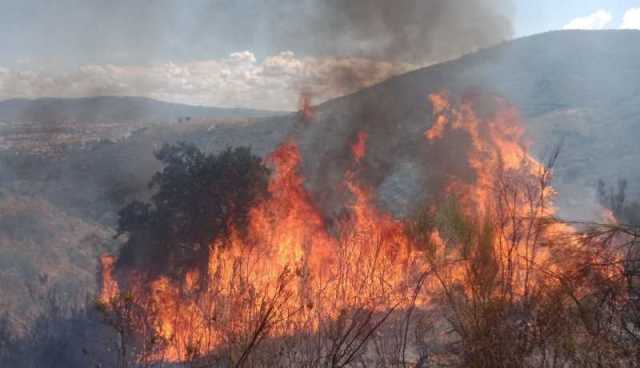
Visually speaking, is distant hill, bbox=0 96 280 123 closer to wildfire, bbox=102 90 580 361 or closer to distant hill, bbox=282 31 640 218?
distant hill, bbox=282 31 640 218

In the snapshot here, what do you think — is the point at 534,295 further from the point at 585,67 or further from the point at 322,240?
the point at 585,67

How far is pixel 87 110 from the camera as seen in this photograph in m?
65.6

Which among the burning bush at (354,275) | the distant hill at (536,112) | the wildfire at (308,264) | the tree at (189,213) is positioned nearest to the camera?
the burning bush at (354,275)

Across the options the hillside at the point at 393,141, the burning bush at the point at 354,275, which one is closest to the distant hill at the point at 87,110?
the hillside at the point at 393,141

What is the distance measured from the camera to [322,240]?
44.3 ft

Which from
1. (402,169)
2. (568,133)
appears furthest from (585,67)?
(402,169)

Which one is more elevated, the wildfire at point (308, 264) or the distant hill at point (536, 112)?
the distant hill at point (536, 112)

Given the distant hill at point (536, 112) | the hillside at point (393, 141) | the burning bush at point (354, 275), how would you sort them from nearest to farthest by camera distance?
the burning bush at point (354, 275)
the hillside at point (393, 141)
the distant hill at point (536, 112)

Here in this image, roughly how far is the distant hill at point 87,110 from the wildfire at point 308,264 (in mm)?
31870

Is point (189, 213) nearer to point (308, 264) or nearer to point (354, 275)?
point (308, 264)

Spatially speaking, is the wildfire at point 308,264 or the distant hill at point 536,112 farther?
the distant hill at point 536,112

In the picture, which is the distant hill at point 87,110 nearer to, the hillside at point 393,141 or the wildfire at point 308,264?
the hillside at point 393,141

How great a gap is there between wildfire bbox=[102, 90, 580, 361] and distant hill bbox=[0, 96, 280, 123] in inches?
1255

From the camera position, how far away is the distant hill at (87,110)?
41219 mm
